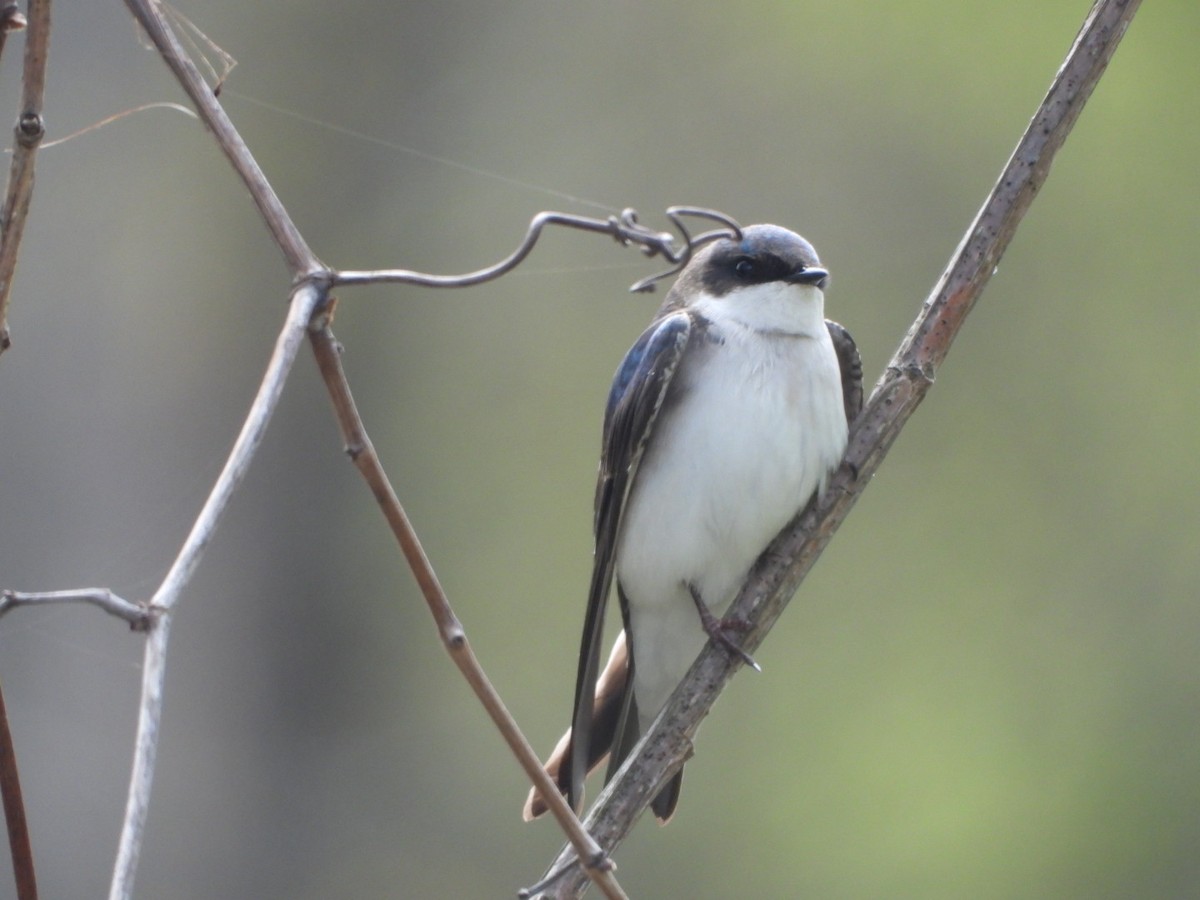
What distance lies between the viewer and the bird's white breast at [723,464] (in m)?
2.02

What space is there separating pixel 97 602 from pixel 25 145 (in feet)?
0.88

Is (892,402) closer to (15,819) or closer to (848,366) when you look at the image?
(848,366)

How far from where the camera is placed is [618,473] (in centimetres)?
219

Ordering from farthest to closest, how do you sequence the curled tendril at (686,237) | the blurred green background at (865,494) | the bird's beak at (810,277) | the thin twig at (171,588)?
the blurred green background at (865,494) → the bird's beak at (810,277) → the curled tendril at (686,237) → the thin twig at (171,588)

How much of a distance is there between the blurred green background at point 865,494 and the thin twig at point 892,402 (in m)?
3.51

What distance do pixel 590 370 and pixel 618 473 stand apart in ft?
12.6

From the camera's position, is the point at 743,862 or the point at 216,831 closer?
the point at 216,831

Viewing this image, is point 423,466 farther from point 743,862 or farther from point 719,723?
point 743,862

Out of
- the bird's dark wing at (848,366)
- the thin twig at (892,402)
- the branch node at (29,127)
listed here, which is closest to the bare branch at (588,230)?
the branch node at (29,127)

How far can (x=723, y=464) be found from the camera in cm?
210

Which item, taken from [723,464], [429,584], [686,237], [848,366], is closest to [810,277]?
[848,366]

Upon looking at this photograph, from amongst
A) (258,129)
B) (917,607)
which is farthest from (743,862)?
(258,129)

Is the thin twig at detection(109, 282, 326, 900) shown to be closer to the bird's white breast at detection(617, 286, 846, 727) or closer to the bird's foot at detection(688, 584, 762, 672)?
the bird's foot at detection(688, 584, 762, 672)

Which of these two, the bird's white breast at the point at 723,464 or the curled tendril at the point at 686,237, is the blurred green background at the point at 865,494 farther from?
the curled tendril at the point at 686,237
